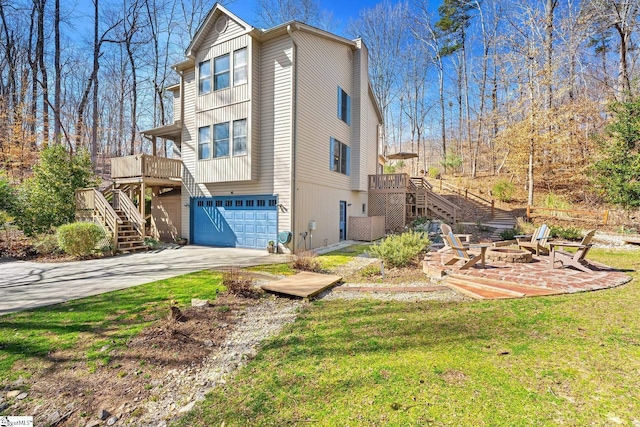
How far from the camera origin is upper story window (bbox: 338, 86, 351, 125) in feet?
46.4

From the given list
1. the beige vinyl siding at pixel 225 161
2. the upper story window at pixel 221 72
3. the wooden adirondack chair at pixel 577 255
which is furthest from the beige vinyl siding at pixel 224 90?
the wooden adirondack chair at pixel 577 255

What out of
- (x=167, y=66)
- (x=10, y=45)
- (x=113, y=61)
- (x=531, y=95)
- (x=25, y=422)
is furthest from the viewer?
(x=113, y=61)

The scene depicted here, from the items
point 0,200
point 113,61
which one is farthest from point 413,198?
point 113,61

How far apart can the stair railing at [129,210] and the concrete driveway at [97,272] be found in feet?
4.91

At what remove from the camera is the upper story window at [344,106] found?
1414cm

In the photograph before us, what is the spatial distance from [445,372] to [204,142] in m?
12.4

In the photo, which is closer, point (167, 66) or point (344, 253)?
point (344, 253)

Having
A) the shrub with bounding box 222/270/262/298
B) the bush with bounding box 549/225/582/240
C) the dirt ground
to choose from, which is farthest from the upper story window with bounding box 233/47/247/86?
the bush with bounding box 549/225/582/240

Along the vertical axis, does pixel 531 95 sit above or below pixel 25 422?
above

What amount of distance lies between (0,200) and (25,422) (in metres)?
12.7

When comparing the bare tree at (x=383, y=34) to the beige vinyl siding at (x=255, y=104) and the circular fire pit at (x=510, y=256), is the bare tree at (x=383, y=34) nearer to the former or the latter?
the beige vinyl siding at (x=255, y=104)

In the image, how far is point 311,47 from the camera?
11.8m

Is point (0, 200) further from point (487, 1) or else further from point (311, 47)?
point (487, 1)

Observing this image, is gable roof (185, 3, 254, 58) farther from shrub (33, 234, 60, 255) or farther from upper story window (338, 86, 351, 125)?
shrub (33, 234, 60, 255)
